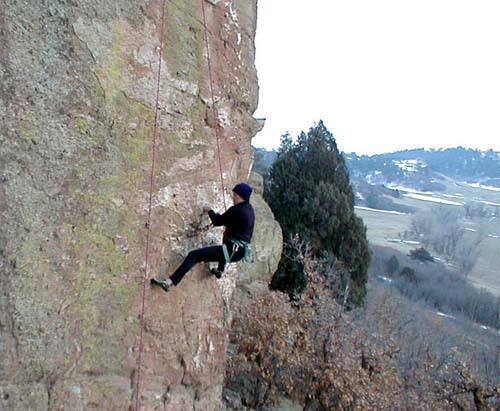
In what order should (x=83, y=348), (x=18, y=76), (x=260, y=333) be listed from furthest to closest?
1. (x=260, y=333)
2. (x=83, y=348)
3. (x=18, y=76)

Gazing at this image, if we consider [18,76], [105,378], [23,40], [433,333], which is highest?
[23,40]

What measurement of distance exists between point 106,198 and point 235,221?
1087mm

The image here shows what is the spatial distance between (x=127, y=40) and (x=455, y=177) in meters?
106

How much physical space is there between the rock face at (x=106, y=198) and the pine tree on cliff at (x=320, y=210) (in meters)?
12.3

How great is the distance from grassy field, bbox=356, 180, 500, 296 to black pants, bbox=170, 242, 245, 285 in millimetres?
43009

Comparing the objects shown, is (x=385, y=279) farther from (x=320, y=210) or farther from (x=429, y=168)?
(x=429, y=168)

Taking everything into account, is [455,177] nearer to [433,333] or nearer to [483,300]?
[483,300]

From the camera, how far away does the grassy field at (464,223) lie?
5078 cm

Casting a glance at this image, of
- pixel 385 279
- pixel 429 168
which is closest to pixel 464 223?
pixel 429 168

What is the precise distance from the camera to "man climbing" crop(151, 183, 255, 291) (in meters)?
4.55

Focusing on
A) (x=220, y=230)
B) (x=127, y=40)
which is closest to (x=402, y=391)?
(x=220, y=230)

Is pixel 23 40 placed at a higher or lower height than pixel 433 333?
higher

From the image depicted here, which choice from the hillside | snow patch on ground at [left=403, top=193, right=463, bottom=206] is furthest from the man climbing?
the hillside

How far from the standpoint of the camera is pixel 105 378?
166 inches
